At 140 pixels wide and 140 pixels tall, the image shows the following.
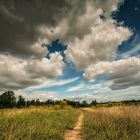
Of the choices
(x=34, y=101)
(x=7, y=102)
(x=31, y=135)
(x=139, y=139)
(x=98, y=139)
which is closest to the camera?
(x=139, y=139)

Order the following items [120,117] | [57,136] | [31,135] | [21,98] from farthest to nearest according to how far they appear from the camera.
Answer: [21,98]
[120,117]
[57,136]
[31,135]

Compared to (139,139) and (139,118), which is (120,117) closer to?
(139,118)

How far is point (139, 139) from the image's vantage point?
7660mm

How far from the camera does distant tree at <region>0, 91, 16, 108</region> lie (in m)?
84.4

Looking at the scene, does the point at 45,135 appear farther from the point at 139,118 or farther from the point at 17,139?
the point at 139,118

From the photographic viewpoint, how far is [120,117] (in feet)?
41.5

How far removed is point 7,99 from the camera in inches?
3440

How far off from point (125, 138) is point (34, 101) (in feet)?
370

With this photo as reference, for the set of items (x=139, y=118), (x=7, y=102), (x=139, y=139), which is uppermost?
(x=7, y=102)

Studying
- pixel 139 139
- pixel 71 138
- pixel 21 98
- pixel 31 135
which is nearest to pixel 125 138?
pixel 139 139

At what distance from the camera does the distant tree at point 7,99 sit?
84438 mm

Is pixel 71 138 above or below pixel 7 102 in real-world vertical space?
below

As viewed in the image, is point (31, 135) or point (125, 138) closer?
point (125, 138)

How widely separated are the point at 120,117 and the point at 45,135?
4.91m
